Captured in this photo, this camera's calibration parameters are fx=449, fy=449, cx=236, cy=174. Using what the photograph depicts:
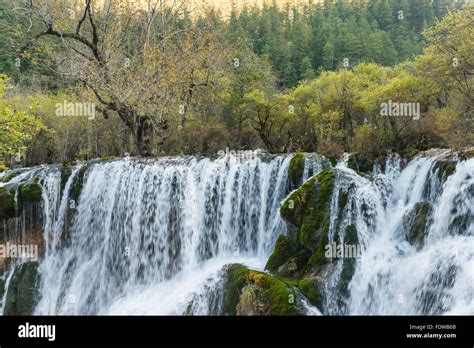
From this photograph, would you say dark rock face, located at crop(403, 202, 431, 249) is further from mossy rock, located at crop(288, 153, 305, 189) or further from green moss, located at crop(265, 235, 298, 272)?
mossy rock, located at crop(288, 153, 305, 189)

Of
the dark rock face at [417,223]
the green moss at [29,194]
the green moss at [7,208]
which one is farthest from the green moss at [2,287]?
the dark rock face at [417,223]

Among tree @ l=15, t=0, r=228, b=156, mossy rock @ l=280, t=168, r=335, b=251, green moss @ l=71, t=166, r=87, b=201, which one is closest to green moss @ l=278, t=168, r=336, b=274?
mossy rock @ l=280, t=168, r=335, b=251

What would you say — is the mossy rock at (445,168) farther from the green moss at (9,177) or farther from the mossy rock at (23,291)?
the green moss at (9,177)

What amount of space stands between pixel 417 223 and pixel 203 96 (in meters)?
17.7

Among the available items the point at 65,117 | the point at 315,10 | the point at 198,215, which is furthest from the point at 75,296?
the point at 315,10

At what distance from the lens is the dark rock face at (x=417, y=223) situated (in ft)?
40.1

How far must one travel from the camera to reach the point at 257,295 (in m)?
11.0

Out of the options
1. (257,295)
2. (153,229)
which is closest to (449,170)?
(257,295)

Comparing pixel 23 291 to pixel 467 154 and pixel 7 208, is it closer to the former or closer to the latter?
pixel 7 208

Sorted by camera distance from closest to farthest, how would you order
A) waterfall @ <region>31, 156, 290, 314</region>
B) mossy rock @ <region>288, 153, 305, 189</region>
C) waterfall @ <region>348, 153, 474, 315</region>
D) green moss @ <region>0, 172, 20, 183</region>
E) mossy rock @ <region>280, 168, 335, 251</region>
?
waterfall @ <region>348, 153, 474, 315</region> < mossy rock @ <region>280, 168, 335, 251</region> < waterfall @ <region>31, 156, 290, 314</region> < mossy rock @ <region>288, 153, 305, 189</region> < green moss @ <region>0, 172, 20, 183</region>

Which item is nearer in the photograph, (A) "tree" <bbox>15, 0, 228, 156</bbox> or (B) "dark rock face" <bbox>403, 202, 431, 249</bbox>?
(B) "dark rock face" <bbox>403, 202, 431, 249</bbox>

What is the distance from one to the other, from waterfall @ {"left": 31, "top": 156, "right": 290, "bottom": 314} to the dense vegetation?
12.0ft

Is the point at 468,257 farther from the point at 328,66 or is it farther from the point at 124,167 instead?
the point at 328,66

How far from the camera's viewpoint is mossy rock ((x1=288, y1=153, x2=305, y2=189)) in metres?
15.9
